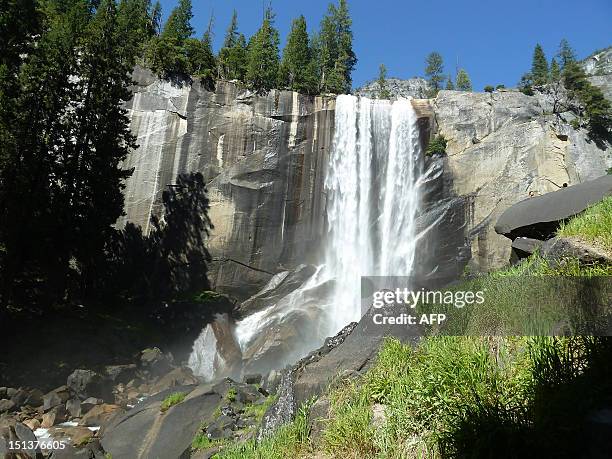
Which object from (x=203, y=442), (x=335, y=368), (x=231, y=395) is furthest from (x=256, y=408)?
(x=335, y=368)

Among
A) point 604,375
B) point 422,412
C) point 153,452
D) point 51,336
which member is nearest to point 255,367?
point 51,336

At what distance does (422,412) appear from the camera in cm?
482

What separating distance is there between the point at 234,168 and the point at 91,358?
13443 mm

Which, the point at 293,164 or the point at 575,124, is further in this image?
the point at 575,124

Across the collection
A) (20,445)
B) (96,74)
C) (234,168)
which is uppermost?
(96,74)

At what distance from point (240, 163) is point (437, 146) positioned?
12003 mm

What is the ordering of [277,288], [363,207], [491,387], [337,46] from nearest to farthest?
[491,387] → [277,288] → [363,207] → [337,46]

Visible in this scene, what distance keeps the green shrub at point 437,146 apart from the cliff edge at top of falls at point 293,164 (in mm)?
552

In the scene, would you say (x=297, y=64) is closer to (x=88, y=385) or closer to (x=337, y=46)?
(x=337, y=46)

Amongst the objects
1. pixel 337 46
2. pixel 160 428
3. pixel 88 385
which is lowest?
pixel 88 385

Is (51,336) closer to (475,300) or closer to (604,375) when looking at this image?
(475,300)

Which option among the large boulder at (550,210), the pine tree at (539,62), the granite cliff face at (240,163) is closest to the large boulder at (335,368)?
the large boulder at (550,210)

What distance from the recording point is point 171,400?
12.2m

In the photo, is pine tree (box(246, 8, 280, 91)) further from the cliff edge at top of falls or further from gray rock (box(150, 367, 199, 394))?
gray rock (box(150, 367, 199, 394))
